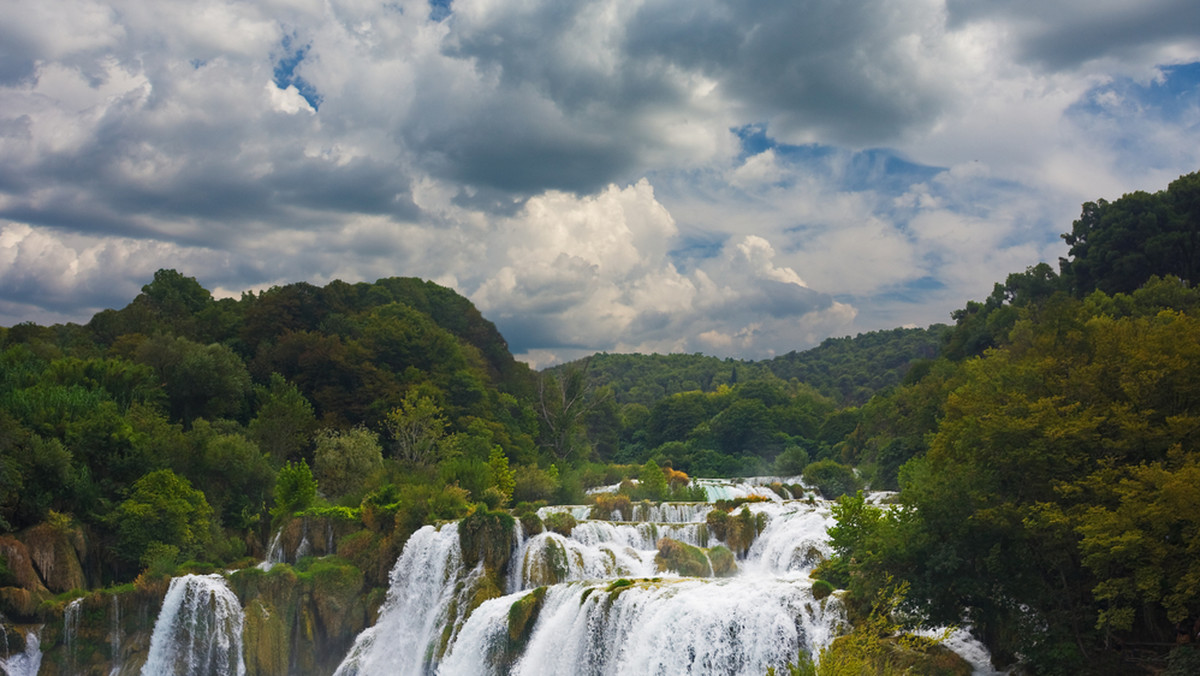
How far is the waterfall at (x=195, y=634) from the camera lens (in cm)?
2770

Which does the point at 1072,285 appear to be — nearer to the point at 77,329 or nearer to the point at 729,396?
the point at 729,396

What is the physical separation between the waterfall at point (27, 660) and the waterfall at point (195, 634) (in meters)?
3.37

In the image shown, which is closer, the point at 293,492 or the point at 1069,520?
the point at 1069,520

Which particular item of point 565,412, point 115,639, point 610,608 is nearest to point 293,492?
point 115,639

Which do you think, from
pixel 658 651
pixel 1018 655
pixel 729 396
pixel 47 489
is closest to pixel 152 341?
pixel 47 489

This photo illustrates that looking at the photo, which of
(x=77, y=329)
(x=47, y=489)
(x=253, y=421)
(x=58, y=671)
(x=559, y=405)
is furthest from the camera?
(x=559, y=405)

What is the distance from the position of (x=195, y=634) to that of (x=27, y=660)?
5.15 meters

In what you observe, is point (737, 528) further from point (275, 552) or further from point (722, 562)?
point (275, 552)

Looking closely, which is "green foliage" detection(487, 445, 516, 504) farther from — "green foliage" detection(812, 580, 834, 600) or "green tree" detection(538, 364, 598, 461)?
"green foliage" detection(812, 580, 834, 600)

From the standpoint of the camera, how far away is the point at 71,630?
2716 centimetres

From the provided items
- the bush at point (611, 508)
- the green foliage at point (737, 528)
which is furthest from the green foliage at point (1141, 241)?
the bush at point (611, 508)

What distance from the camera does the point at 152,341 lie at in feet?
151

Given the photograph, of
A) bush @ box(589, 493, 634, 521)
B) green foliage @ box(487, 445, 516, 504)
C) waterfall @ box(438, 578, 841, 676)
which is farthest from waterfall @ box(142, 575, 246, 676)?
bush @ box(589, 493, 634, 521)

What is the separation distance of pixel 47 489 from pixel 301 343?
24666 mm
